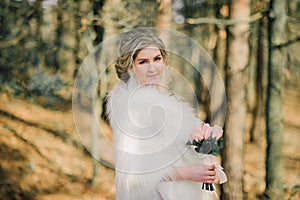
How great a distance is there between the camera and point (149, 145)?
1725mm

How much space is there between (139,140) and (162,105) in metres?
0.16

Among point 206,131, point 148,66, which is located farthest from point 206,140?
point 148,66

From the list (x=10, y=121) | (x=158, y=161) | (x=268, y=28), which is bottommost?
(x=10, y=121)

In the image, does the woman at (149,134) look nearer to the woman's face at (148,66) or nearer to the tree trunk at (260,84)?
the woman's face at (148,66)

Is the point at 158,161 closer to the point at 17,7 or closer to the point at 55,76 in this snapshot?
the point at 55,76

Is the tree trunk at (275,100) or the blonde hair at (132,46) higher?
the blonde hair at (132,46)

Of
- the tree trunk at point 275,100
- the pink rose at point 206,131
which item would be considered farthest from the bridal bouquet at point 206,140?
the tree trunk at point 275,100

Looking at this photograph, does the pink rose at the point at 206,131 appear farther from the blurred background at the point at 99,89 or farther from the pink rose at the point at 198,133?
the blurred background at the point at 99,89

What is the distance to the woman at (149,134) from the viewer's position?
1.73 metres

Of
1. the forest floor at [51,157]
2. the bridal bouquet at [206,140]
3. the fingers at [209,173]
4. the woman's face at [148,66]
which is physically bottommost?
the forest floor at [51,157]

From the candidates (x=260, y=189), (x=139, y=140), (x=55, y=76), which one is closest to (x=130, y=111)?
(x=139, y=140)

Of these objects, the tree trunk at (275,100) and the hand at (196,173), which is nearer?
the hand at (196,173)

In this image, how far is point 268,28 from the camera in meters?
3.16

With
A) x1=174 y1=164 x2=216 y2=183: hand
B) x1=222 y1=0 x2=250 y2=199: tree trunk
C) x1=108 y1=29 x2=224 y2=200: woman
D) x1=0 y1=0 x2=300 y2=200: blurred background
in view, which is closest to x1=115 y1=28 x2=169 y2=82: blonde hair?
x1=108 y1=29 x2=224 y2=200: woman
